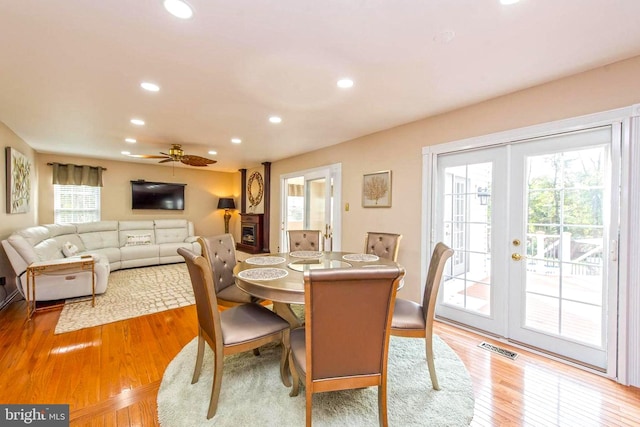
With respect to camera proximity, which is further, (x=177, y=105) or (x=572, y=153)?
(x=177, y=105)

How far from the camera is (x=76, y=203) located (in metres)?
5.82

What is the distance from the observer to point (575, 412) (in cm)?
169

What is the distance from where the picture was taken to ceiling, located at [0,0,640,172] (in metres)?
1.50

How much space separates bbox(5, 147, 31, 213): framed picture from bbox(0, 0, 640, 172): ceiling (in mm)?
668

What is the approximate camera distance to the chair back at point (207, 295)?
1580mm

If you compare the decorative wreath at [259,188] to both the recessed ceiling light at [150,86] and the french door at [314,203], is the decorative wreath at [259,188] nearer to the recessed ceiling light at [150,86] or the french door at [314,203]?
the french door at [314,203]

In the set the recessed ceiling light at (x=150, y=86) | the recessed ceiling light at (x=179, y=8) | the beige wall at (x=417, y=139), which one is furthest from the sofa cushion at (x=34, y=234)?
the beige wall at (x=417, y=139)

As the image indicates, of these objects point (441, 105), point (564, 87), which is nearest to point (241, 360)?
point (441, 105)

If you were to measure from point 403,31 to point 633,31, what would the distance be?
1.42 m

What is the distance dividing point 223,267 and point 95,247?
14.7 feet

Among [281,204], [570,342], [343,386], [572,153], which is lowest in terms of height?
[570,342]

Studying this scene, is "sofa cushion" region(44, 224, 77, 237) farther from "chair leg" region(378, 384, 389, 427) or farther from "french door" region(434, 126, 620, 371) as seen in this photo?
"french door" region(434, 126, 620, 371)

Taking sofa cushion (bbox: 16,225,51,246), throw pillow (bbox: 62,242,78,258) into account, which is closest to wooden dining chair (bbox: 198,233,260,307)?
sofa cushion (bbox: 16,225,51,246)

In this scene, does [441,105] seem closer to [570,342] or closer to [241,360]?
[570,342]
